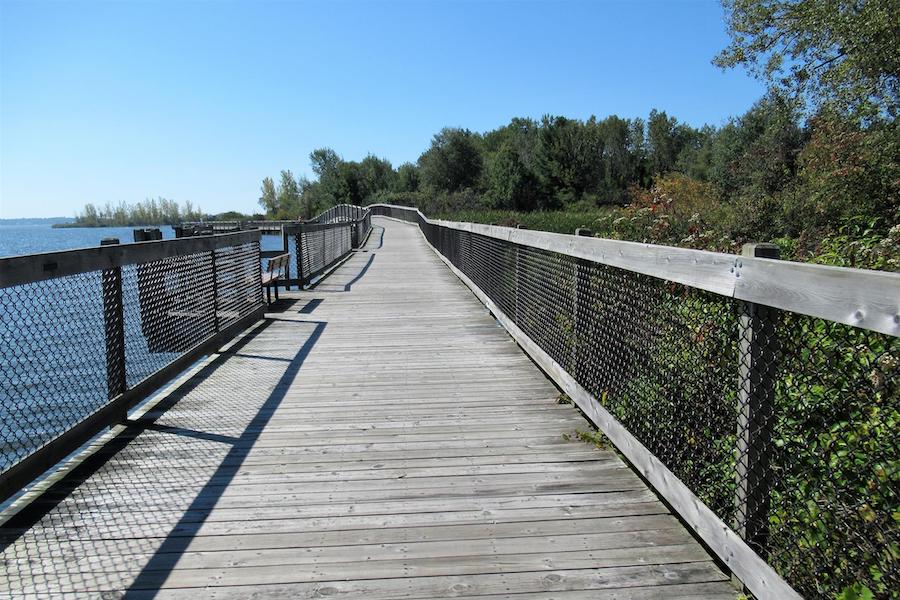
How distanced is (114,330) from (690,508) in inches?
147

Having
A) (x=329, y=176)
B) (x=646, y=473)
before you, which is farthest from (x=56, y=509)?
(x=329, y=176)

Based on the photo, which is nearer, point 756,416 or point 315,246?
point 756,416

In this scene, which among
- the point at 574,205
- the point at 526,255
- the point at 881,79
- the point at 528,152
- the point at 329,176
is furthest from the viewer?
the point at 329,176

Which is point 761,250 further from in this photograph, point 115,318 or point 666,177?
point 666,177

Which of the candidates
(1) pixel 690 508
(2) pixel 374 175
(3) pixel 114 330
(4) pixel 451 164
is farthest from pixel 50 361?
(2) pixel 374 175

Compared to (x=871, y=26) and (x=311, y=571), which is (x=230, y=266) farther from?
(x=871, y=26)

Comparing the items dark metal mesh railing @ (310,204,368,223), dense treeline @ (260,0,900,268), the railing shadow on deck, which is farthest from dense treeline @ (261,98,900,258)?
dark metal mesh railing @ (310,204,368,223)

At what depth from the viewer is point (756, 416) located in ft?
7.91

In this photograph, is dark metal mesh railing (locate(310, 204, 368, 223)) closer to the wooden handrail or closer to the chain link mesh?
the chain link mesh

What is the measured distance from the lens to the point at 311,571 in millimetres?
2688

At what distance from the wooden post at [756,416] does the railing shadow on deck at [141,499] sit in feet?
7.37

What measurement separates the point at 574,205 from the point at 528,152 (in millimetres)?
15363

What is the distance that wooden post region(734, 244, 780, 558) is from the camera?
2.39 metres

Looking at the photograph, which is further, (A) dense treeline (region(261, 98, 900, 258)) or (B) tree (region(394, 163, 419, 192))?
(B) tree (region(394, 163, 419, 192))
